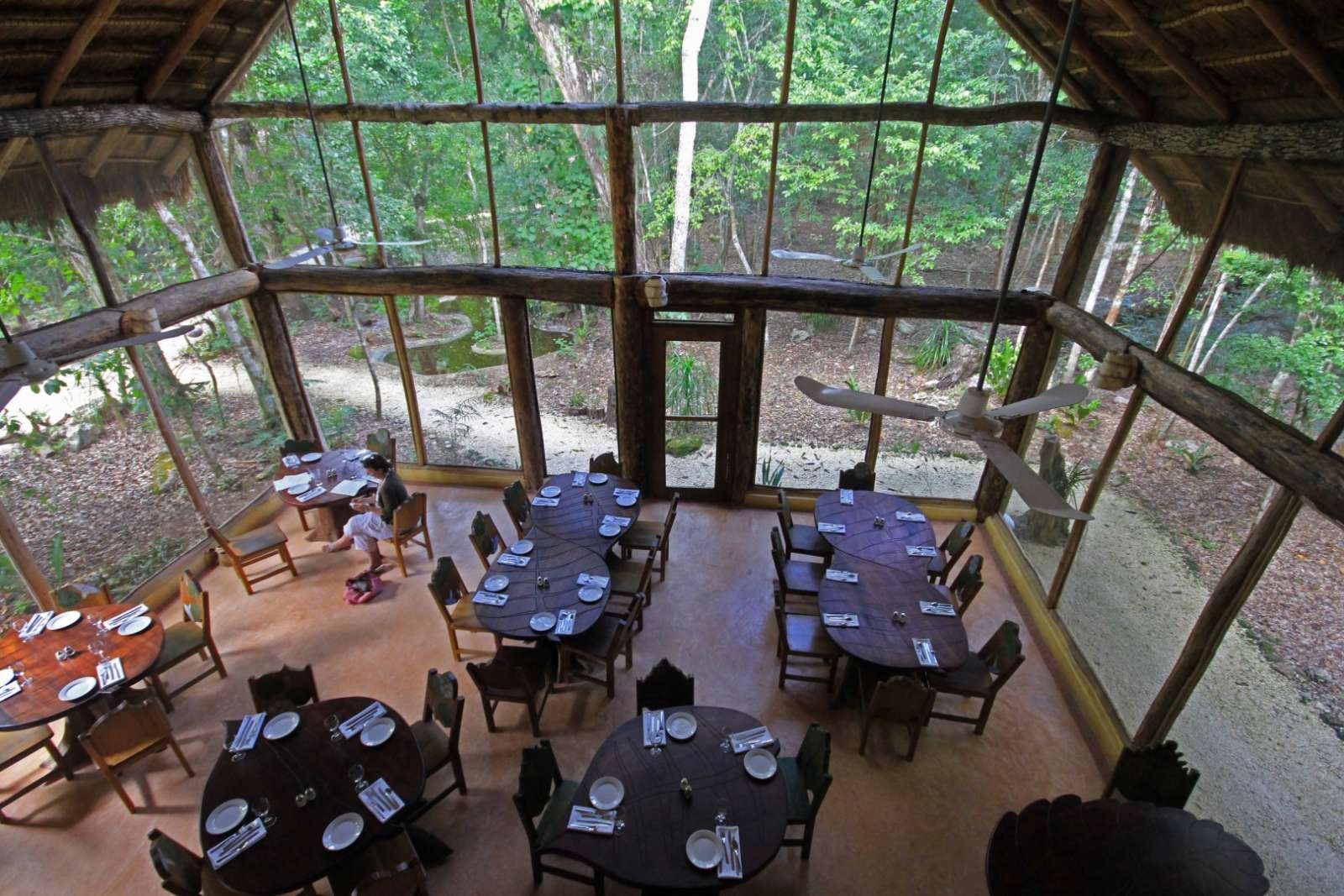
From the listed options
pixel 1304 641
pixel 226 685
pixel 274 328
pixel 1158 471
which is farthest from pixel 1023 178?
→ pixel 226 685

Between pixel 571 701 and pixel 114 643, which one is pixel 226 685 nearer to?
pixel 114 643

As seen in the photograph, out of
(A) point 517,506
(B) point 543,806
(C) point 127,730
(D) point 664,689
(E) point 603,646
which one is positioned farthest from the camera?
(A) point 517,506

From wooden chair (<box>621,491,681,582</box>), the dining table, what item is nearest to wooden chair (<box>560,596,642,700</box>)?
wooden chair (<box>621,491,681,582</box>)

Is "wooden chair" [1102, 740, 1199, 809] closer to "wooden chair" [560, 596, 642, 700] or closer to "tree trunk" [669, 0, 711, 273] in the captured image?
"wooden chair" [560, 596, 642, 700]

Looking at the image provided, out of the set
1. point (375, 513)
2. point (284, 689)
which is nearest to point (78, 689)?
point (284, 689)

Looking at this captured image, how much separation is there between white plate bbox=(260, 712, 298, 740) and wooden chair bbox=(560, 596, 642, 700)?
186 cm

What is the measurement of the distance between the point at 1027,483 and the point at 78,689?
6337 millimetres

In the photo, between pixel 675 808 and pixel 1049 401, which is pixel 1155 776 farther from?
pixel 675 808

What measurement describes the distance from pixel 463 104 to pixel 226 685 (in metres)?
5.90

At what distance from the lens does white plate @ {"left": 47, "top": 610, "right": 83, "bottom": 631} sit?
5141 mm

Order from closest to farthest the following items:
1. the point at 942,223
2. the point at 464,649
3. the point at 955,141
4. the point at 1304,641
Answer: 1. the point at 1304,641
2. the point at 464,649
3. the point at 955,141
4. the point at 942,223

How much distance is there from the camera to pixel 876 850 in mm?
4387

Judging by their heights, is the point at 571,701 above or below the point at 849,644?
below

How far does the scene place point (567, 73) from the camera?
383 inches
